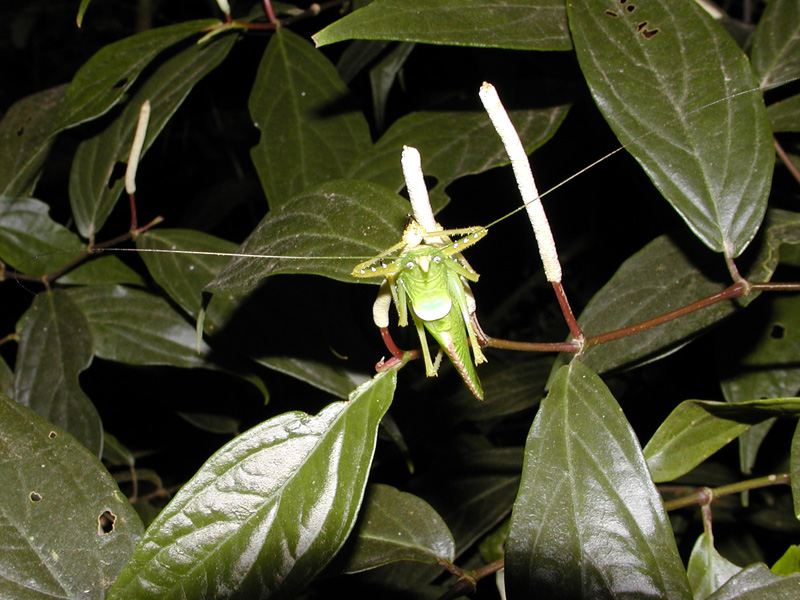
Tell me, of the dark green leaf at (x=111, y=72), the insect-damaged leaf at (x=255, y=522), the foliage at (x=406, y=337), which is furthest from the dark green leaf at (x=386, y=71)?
the insect-damaged leaf at (x=255, y=522)

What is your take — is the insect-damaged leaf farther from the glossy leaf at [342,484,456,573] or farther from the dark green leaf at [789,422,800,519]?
the dark green leaf at [789,422,800,519]

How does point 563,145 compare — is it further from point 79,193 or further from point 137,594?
point 137,594

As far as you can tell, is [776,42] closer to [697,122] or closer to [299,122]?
[697,122]

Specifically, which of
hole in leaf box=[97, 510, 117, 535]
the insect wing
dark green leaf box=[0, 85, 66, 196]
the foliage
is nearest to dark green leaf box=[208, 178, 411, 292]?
the foliage

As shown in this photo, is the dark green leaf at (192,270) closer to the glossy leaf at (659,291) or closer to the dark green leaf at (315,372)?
the dark green leaf at (315,372)

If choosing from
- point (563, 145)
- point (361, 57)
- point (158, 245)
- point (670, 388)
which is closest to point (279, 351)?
point (158, 245)

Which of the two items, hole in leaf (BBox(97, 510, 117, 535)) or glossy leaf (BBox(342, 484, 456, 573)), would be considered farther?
glossy leaf (BBox(342, 484, 456, 573))
